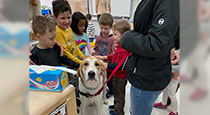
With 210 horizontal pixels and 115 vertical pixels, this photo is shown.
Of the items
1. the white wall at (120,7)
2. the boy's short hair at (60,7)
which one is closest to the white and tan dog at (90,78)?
the boy's short hair at (60,7)

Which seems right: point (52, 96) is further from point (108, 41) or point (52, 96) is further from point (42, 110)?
point (108, 41)

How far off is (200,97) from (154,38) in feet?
2.17

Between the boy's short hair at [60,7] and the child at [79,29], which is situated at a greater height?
the boy's short hair at [60,7]

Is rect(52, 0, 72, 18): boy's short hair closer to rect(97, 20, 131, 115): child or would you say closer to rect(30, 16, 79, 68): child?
rect(30, 16, 79, 68): child

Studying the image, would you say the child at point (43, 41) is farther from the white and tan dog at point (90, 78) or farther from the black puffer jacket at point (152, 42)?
the black puffer jacket at point (152, 42)

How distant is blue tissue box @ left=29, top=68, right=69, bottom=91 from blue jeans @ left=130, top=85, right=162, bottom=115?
0.50 m

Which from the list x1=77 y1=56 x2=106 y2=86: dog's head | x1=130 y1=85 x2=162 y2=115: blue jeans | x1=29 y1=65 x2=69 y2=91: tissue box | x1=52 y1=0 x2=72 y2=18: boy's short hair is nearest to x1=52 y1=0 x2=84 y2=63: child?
x1=52 y1=0 x2=72 y2=18: boy's short hair

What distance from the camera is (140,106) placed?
1063 millimetres

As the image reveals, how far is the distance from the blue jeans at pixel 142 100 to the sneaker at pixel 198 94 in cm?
83

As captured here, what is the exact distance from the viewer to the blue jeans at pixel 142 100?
103 cm

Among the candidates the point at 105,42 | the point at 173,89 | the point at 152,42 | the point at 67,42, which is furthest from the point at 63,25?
the point at 173,89

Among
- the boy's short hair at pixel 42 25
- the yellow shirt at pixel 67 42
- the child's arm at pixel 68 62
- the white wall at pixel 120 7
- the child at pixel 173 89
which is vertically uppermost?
the white wall at pixel 120 7

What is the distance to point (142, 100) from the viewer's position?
3.43 feet

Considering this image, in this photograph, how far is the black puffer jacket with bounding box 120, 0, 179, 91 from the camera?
31.8 inches
